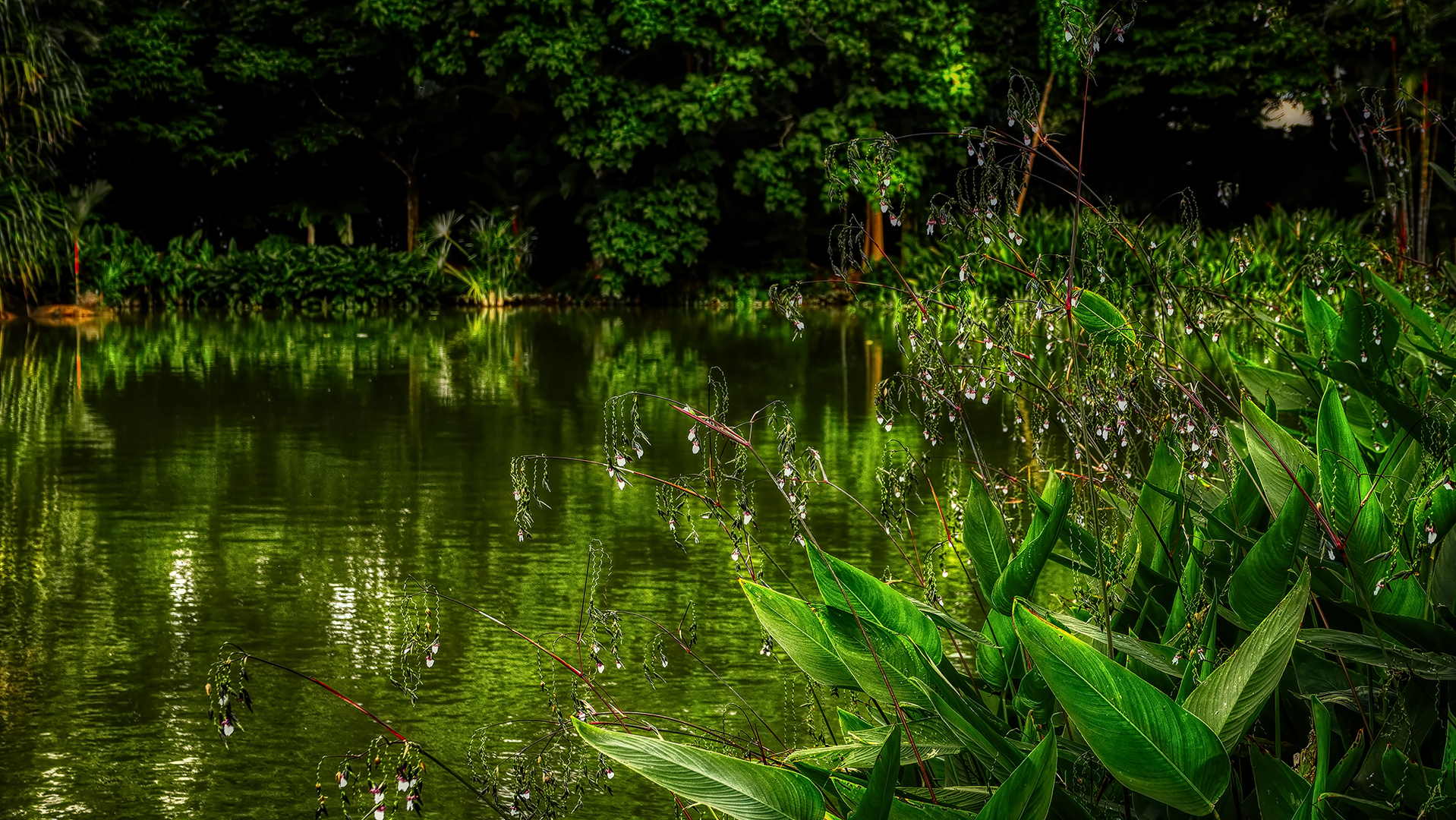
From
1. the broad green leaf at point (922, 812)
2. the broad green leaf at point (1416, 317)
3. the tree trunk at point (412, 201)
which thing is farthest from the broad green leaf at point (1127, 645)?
the tree trunk at point (412, 201)

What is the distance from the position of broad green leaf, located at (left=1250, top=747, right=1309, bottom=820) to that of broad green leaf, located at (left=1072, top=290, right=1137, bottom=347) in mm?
1200

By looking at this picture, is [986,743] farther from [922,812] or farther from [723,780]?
[723,780]

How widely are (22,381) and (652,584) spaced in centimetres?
→ 935

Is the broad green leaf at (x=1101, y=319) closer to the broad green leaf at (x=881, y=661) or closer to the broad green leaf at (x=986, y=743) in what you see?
the broad green leaf at (x=881, y=661)

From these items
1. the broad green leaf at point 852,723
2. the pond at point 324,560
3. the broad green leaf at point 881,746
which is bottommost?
the pond at point 324,560

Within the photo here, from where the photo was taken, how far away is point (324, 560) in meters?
6.54

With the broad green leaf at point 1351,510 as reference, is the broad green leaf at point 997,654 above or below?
below

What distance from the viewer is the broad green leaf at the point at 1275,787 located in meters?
2.17

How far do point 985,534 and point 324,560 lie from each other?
421 cm

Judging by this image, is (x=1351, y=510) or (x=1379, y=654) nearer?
(x=1379, y=654)

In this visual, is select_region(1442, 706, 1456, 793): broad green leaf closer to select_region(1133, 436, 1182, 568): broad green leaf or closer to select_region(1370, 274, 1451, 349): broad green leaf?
select_region(1133, 436, 1182, 568): broad green leaf

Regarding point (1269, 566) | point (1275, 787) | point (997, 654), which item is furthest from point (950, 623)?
point (1275, 787)

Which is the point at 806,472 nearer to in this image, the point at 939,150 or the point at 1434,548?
the point at 1434,548

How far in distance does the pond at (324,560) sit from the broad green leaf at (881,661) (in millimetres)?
923
